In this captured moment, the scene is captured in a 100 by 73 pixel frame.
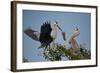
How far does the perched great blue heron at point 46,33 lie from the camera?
1.87m

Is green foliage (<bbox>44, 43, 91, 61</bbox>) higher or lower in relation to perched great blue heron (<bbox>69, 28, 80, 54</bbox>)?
lower

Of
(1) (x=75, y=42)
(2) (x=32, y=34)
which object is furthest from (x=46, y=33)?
(1) (x=75, y=42)

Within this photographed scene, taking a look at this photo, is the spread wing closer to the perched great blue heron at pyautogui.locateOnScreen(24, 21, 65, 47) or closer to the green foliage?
the perched great blue heron at pyautogui.locateOnScreen(24, 21, 65, 47)

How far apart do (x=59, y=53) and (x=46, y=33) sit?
216mm

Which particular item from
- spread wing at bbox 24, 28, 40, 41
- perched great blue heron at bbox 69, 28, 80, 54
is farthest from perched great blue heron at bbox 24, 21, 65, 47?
perched great blue heron at bbox 69, 28, 80, 54

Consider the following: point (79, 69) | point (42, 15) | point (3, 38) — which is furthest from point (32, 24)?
point (79, 69)

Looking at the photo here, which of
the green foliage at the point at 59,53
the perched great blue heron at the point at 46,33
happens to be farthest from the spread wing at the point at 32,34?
the green foliage at the point at 59,53

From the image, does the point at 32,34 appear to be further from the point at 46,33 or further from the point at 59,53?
the point at 59,53

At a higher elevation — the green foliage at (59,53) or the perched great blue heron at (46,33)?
the perched great blue heron at (46,33)

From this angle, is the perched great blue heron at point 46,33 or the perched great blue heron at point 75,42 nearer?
the perched great blue heron at point 46,33

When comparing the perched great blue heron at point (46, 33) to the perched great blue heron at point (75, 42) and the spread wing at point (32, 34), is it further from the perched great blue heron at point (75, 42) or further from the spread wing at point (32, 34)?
the perched great blue heron at point (75, 42)

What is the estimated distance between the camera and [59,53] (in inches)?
77.4

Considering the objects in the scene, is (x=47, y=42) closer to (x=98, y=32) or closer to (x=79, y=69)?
(x=79, y=69)

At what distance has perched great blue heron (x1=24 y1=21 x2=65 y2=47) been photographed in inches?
73.7
